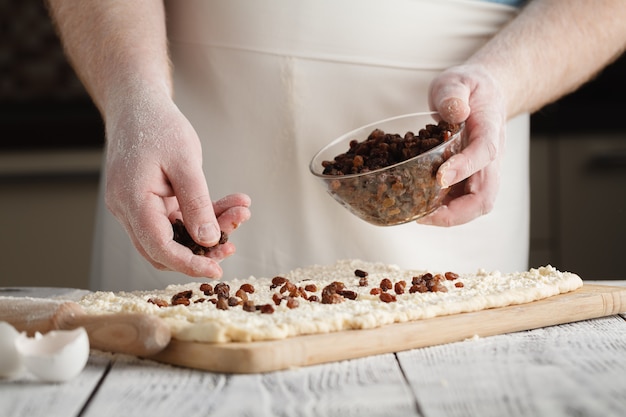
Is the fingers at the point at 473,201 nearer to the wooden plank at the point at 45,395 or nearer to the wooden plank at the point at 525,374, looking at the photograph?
the wooden plank at the point at 525,374

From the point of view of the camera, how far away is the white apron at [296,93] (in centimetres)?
178

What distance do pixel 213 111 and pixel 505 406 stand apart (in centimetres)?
115

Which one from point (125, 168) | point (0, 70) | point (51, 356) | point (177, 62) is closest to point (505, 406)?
point (51, 356)

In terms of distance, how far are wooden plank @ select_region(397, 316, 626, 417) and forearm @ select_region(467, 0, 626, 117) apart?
0.69 meters

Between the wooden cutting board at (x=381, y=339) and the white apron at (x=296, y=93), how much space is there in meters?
0.62

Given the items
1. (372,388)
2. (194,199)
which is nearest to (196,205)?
(194,199)

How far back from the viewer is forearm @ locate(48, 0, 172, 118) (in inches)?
56.2

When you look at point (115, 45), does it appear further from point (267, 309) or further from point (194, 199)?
point (267, 309)

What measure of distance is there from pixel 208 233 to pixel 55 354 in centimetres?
40

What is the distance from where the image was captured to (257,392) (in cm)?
89

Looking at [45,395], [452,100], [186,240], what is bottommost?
[45,395]

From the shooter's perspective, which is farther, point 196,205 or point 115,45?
point 115,45

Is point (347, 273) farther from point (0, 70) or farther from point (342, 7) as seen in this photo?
point (0, 70)

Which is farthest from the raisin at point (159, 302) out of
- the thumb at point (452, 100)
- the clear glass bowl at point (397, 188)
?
the thumb at point (452, 100)
